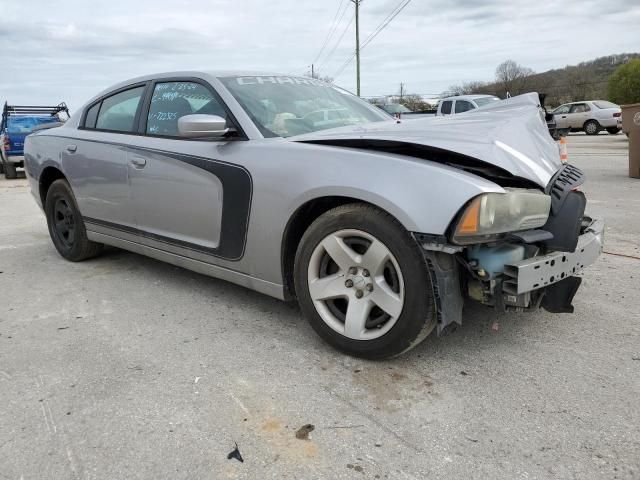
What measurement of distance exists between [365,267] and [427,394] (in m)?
0.66

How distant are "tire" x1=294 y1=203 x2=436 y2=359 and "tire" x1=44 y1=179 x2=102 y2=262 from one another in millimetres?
2749

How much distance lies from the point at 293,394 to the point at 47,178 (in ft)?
12.5

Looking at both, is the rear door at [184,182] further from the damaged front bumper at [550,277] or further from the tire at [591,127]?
the tire at [591,127]

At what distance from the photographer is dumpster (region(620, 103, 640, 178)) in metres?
9.45

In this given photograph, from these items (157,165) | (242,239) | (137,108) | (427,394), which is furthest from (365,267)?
(137,108)

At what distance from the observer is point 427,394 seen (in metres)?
2.54

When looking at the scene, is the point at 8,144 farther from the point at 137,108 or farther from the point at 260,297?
the point at 260,297

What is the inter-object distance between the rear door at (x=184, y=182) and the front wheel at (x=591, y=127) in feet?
77.0

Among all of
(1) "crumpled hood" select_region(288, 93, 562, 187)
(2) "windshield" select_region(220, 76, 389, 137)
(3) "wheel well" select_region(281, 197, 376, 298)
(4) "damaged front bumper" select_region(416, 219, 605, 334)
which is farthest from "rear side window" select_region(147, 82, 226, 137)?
(4) "damaged front bumper" select_region(416, 219, 605, 334)

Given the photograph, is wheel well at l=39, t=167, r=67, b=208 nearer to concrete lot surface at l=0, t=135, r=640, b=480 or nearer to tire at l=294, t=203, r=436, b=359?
concrete lot surface at l=0, t=135, r=640, b=480

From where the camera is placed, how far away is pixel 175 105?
3928mm

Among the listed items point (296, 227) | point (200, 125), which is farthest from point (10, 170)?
point (296, 227)

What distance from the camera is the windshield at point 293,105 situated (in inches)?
136

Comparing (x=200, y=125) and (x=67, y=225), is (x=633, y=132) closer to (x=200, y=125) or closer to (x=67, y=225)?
(x=200, y=125)
